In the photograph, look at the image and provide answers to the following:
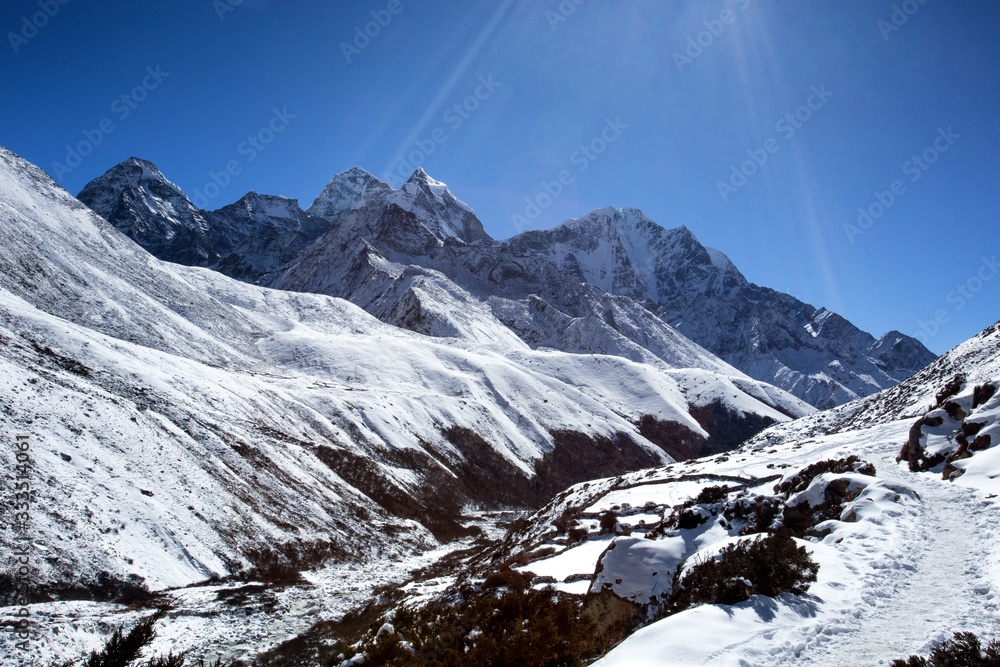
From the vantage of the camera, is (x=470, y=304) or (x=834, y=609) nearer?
(x=834, y=609)

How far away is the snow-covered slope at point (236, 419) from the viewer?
2672cm

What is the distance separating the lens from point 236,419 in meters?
42.3

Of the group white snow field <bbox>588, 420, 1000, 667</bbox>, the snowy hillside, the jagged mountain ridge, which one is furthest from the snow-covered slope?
the jagged mountain ridge

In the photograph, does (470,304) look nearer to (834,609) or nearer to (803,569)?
(803,569)

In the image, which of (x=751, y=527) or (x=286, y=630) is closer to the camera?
(x=751, y=527)

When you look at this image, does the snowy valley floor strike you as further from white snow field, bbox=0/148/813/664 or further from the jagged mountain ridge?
the jagged mountain ridge

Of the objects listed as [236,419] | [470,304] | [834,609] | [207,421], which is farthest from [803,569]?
[470,304]

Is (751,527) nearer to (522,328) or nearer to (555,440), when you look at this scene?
(555,440)

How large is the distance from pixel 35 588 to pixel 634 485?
31750 mm

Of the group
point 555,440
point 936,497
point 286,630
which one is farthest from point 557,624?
point 555,440

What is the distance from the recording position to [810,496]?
16953 millimetres

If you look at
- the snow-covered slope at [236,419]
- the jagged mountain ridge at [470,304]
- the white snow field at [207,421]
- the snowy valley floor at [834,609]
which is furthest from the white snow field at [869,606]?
the jagged mountain ridge at [470,304]

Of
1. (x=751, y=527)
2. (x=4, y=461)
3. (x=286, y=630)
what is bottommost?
(x=4, y=461)

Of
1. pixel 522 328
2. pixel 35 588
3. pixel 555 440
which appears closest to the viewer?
pixel 35 588
